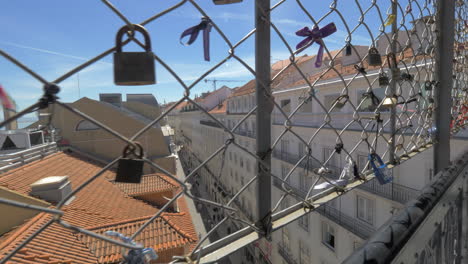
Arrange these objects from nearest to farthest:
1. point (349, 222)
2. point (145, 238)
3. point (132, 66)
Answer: point (132, 66)
point (145, 238)
point (349, 222)

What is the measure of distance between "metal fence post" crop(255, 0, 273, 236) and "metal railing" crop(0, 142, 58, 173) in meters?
9.14

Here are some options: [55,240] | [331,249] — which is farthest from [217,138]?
[55,240]

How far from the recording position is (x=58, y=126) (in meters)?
11.7

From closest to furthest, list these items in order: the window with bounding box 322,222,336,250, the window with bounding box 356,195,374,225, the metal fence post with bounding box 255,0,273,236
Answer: the metal fence post with bounding box 255,0,273,236, the window with bounding box 356,195,374,225, the window with bounding box 322,222,336,250

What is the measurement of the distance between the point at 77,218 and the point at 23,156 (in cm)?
475

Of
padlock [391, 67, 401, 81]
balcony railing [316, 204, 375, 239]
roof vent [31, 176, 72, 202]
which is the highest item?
padlock [391, 67, 401, 81]

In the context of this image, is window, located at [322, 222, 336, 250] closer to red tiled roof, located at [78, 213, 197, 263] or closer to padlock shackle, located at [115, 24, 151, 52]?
red tiled roof, located at [78, 213, 197, 263]

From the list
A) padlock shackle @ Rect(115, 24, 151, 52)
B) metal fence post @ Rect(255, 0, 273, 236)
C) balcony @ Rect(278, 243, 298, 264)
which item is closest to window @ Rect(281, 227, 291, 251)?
balcony @ Rect(278, 243, 298, 264)

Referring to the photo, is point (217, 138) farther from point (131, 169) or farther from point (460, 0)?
point (131, 169)

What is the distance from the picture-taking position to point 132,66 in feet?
1.75

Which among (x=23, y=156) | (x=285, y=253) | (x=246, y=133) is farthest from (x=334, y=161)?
(x=23, y=156)

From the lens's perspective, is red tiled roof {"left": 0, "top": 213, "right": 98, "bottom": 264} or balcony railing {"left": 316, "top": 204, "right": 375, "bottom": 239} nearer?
red tiled roof {"left": 0, "top": 213, "right": 98, "bottom": 264}

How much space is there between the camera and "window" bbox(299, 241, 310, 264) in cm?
1127

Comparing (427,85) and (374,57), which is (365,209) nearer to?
(427,85)
